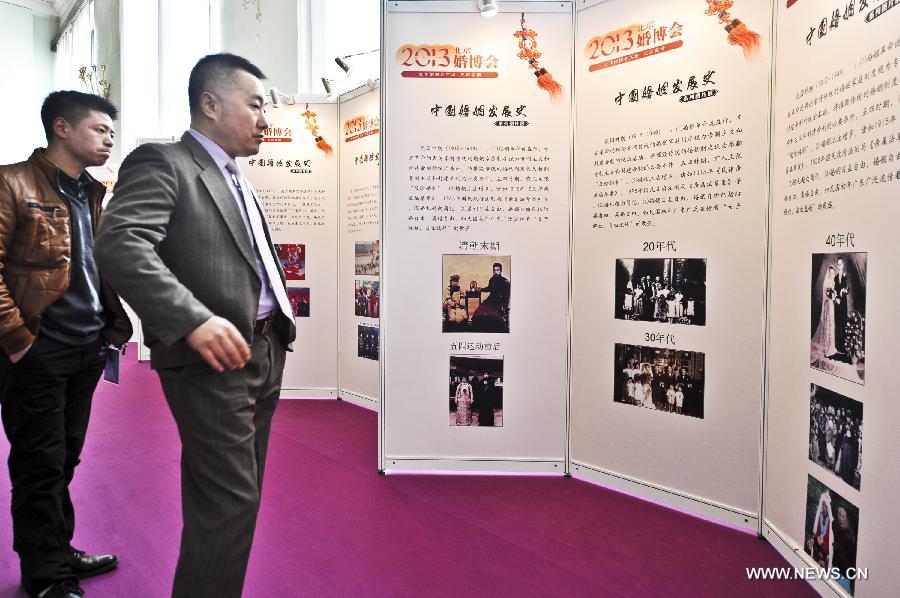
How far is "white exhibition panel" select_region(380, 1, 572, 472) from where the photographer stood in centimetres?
319

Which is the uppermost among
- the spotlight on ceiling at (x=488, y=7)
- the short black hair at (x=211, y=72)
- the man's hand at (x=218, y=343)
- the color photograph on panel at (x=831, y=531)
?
the spotlight on ceiling at (x=488, y=7)

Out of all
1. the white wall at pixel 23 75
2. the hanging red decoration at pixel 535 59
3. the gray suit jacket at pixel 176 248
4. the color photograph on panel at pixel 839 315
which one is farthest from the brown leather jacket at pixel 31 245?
the white wall at pixel 23 75

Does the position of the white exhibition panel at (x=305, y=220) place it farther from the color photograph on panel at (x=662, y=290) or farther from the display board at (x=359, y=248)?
the color photograph on panel at (x=662, y=290)

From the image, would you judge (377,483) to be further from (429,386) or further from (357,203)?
(357,203)

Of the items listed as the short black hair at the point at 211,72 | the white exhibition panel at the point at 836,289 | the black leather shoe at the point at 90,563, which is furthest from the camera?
the black leather shoe at the point at 90,563

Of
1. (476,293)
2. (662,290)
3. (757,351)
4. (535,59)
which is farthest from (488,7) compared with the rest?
(757,351)

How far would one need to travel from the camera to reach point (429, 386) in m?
3.30

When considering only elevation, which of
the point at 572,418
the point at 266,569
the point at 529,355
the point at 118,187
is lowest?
the point at 266,569

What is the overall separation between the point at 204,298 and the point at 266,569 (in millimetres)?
1436

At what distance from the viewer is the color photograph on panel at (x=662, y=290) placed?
274 cm

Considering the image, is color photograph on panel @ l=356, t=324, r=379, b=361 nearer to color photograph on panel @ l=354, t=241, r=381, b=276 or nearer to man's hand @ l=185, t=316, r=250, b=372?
color photograph on panel @ l=354, t=241, r=381, b=276

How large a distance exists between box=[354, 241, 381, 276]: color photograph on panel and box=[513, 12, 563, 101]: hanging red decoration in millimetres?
2123

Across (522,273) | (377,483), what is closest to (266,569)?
(377,483)

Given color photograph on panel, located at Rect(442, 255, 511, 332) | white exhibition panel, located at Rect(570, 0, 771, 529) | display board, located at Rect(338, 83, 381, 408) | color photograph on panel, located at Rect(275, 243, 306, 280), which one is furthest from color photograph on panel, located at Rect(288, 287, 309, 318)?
white exhibition panel, located at Rect(570, 0, 771, 529)
